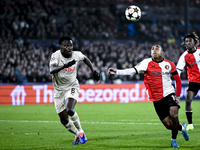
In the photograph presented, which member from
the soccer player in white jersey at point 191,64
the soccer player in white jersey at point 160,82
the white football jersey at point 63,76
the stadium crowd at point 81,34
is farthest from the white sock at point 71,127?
the stadium crowd at point 81,34

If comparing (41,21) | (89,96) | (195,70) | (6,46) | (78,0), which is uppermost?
(78,0)

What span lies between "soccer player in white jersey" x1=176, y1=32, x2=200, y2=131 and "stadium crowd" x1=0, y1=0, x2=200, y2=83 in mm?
11872

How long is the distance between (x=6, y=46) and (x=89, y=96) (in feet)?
23.8

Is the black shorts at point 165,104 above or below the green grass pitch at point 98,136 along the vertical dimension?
above

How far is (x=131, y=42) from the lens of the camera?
2784cm

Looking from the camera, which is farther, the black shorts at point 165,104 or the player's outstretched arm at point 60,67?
the black shorts at point 165,104

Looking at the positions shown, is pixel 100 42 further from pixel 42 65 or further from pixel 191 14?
pixel 191 14

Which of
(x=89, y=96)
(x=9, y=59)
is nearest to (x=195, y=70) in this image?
(x=89, y=96)

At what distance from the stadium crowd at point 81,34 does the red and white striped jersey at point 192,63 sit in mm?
11839

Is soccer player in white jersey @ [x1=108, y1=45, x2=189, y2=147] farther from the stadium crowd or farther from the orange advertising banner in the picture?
the stadium crowd

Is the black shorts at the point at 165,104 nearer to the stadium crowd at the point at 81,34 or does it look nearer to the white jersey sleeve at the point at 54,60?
the white jersey sleeve at the point at 54,60

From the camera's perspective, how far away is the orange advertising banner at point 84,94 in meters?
17.7

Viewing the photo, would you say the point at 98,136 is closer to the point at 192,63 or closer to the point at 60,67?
the point at 60,67

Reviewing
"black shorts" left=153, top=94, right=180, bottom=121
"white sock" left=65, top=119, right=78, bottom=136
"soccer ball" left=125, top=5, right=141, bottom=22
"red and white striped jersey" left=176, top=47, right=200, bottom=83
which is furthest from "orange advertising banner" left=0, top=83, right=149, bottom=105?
"black shorts" left=153, top=94, right=180, bottom=121
